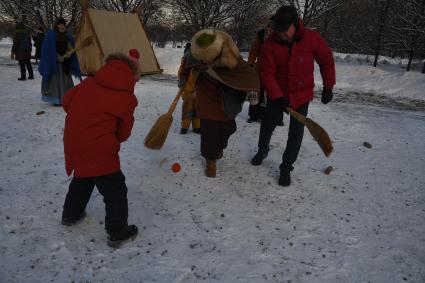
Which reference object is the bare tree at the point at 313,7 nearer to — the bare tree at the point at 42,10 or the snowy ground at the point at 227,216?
the bare tree at the point at 42,10

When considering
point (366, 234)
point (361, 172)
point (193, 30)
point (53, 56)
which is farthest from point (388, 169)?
point (193, 30)

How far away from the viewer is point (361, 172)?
4.29 metres

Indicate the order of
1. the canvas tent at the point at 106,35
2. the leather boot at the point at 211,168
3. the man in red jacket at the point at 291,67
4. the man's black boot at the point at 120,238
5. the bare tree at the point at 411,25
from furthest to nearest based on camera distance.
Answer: the bare tree at the point at 411,25, the canvas tent at the point at 106,35, the leather boot at the point at 211,168, the man in red jacket at the point at 291,67, the man's black boot at the point at 120,238

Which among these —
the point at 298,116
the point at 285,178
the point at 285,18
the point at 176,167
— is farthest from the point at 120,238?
the point at 285,18

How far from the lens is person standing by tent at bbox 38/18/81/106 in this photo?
6094 millimetres

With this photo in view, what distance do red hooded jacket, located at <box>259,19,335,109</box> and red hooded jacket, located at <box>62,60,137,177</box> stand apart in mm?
1696

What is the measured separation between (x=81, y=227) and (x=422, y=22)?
14.4 meters

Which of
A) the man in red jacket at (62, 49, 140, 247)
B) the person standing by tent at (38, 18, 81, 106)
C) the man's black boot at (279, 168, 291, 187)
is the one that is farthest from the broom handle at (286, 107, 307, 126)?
the person standing by tent at (38, 18, 81, 106)

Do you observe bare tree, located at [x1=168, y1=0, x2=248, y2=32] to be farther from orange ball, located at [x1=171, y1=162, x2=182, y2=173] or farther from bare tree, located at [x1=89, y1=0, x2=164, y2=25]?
orange ball, located at [x1=171, y1=162, x2=182, y2=173]

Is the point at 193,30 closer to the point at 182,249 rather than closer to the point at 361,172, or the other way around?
the point at 361,172

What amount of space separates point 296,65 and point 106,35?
8856 millimetres

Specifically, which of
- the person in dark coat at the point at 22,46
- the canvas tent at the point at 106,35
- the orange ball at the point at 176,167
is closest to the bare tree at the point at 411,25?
the canvas tent at the point at 106,35

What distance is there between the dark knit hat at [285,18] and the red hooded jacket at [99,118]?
1.61 meters

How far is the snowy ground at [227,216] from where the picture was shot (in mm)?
2469
